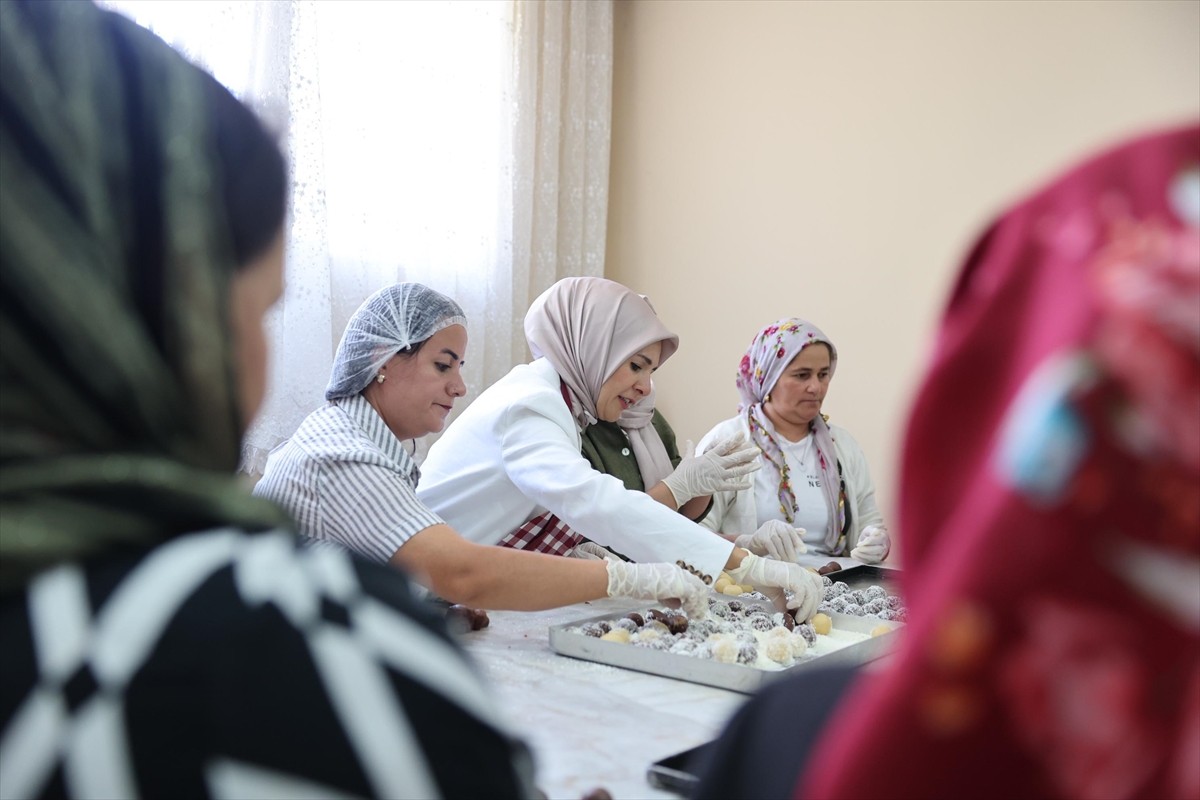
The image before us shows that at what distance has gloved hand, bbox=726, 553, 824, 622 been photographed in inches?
72.2

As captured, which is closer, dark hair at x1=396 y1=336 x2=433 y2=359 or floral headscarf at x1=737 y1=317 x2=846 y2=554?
dark hair at x1=396 y1=336 x2=433 y2=359

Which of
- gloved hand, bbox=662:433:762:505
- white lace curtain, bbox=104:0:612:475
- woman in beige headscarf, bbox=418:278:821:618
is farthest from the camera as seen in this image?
white lace curtain, bbox=104:0:612:475

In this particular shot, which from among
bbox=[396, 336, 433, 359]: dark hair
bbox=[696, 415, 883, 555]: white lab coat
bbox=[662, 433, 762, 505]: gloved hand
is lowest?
bbox=[696, 415, 883, 555]: white lab coat

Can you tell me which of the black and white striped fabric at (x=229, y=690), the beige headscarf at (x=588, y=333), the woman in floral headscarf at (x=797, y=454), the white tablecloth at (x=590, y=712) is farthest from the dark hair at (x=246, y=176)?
the woman in floral headscarf at (x=797, y=454)

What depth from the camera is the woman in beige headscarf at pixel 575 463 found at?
1996mm

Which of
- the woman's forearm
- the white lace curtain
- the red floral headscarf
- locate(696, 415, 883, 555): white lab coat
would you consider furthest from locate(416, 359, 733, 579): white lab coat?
the red floral headscarf

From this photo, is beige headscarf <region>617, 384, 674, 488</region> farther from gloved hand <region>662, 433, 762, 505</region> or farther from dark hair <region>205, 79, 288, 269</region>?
dark hair <region>205, 79, 288, 269</region>

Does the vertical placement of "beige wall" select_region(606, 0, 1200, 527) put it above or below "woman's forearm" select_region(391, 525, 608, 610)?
above

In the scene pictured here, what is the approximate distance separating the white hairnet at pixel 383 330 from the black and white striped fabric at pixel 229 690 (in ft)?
4.21

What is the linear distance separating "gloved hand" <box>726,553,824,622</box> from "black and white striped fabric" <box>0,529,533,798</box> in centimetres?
138

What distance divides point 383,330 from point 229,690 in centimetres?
138

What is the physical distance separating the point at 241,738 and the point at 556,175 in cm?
384

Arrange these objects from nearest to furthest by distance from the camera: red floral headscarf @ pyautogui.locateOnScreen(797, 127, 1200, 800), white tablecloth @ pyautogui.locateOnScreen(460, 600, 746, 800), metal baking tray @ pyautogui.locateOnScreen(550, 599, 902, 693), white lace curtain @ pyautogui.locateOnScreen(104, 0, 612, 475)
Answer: red floral headscarf @ pyautogui.locateOnScreen(797, 127, 1200, 800) < white tablecloth @ pyautogui.locateOnScreen(460, 600, 746, 800) < metal baking tray @ pyautogui.locateOnScreen(550, 599, 902, 693) < white lace curtain @ pyautogui.locateOnScreen(104, 0, 612, 475)

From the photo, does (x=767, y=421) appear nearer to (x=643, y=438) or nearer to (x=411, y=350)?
(x=643, y=438)
